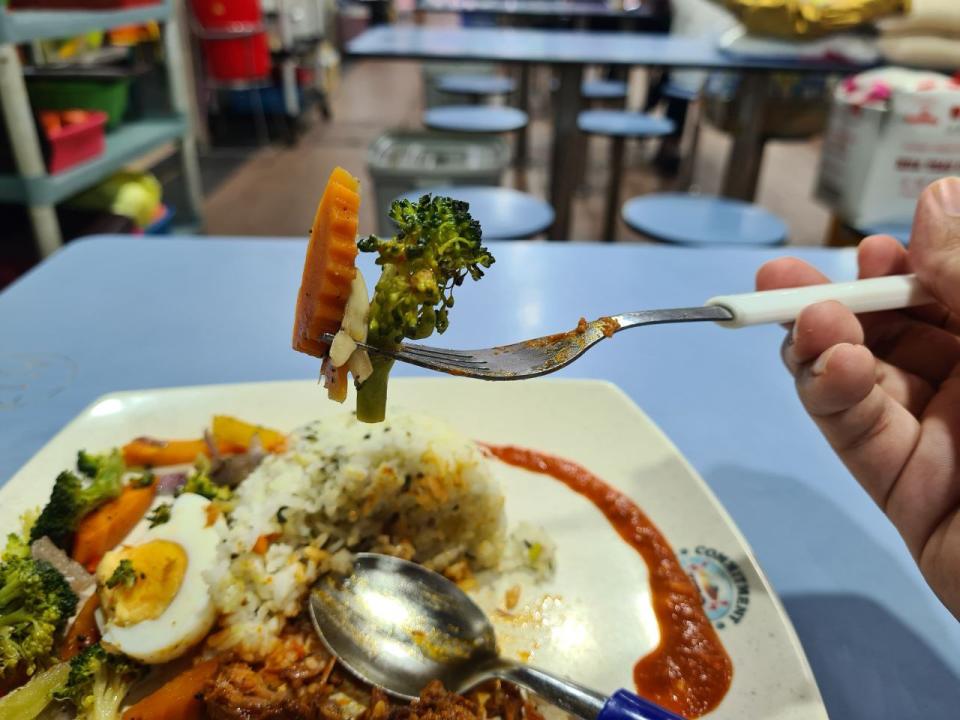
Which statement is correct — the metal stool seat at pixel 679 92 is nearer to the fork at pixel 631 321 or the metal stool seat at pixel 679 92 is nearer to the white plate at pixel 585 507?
the white plate at pixel 585 507

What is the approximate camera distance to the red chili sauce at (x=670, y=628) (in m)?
0.93

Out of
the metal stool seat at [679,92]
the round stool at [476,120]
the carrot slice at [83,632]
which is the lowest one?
the carrot slice at [83,632]

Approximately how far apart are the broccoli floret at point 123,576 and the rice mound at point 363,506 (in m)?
0.13

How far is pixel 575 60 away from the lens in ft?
12.7

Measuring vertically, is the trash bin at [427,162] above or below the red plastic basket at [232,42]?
below

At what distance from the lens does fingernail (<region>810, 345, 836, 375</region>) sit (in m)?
0.94

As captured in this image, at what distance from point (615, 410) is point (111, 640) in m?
0.99

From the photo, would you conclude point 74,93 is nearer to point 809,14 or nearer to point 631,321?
point 631,321

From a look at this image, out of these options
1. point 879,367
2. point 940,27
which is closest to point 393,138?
point 940,27

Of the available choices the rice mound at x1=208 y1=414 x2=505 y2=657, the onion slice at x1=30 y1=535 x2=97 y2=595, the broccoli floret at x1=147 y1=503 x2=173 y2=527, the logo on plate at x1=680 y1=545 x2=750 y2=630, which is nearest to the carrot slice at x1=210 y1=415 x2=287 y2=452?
the rice mound at x1=208 y1=414 x2=505 y2=657

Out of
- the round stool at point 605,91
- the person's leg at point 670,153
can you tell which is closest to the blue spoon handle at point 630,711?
the round stool at point 605,91

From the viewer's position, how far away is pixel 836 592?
108 centimetres

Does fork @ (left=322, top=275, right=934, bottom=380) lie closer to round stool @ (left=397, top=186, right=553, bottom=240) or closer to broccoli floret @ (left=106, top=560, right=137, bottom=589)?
broccoli floret @ (left=106, top=560, right=137, bottom=589)

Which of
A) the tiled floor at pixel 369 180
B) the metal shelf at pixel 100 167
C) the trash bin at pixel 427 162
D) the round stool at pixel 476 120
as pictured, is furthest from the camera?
the tiled floor at pixel 369 180
